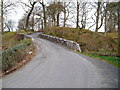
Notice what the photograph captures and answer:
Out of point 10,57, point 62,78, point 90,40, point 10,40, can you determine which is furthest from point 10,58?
point 10,40

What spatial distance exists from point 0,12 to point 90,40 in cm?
1724

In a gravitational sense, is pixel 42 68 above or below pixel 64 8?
below

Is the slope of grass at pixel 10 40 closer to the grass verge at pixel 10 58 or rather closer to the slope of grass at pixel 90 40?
the slope of grass at pixel 90 40

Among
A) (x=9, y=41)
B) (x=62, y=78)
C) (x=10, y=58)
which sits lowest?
(x=62, y=78)

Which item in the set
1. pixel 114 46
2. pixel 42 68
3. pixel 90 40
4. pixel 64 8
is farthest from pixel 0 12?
pixel 42 68

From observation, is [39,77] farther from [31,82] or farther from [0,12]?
[0,12]

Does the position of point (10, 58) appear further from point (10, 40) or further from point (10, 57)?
point (10, 40)

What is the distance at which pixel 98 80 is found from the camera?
7.86 metres

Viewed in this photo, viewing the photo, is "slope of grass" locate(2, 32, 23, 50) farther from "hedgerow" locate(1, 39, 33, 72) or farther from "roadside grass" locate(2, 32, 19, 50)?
"hedgerow" locate(1, 39, 33, 72)

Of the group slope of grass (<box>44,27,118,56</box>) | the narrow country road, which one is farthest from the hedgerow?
slope of grass (<box>44,27,118,56</box>)

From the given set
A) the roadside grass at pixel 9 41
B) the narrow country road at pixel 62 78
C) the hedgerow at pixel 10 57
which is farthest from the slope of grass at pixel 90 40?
the narrow country road at pixel 62 78

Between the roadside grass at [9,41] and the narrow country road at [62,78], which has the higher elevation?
the roadside grass at [9,41]

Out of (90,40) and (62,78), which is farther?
(90,40)

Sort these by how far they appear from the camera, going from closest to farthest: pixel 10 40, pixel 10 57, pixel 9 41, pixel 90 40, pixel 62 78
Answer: pixel 62 78 < pixel 10 57 < pixel 90 40 < pixel 9 41 < pixel 10 40
